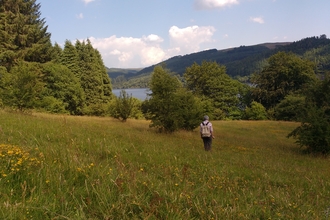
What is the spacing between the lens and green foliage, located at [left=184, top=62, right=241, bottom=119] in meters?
53.9

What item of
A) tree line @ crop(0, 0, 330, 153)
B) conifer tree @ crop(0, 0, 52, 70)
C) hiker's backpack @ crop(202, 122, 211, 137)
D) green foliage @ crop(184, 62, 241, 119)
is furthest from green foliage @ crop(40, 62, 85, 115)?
hiker's backpack @ crop(202, 122, 211, 137)

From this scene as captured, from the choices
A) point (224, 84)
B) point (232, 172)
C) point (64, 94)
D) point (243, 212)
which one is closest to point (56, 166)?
point (243, 212)

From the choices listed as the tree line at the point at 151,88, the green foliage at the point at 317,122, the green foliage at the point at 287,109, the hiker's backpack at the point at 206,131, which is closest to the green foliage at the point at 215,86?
the tree line at the point at 151,88

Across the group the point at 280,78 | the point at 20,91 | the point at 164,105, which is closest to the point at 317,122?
the point at 164,105

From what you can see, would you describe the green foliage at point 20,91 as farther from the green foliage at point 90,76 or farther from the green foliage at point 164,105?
the green foliage at point 90,76

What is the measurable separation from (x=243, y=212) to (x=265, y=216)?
14.0 inches

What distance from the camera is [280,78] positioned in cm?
5638

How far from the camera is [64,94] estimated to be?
128 ft

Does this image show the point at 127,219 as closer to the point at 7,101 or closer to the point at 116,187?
the point at 116,187

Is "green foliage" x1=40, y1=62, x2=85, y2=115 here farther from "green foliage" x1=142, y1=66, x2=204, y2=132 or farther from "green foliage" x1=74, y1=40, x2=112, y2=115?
"green foliage" x1=142, y1=66, x2=204, y2=132

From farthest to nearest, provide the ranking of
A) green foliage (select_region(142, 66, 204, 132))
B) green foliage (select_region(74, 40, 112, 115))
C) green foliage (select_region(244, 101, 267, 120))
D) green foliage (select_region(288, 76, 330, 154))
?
1. green foliage (select_region(244, 101, 267, 120))
2. green foliage (select_region(74, 40, 112, 115))
3. green foliage (select_region(142, 66, 204, 132))
4. green foliage (select_region(288, 76, 330, 154))

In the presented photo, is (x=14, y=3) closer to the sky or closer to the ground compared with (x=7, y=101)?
closer to the sky

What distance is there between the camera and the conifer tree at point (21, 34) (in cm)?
3334

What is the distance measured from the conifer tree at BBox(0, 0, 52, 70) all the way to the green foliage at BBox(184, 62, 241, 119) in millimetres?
29791
